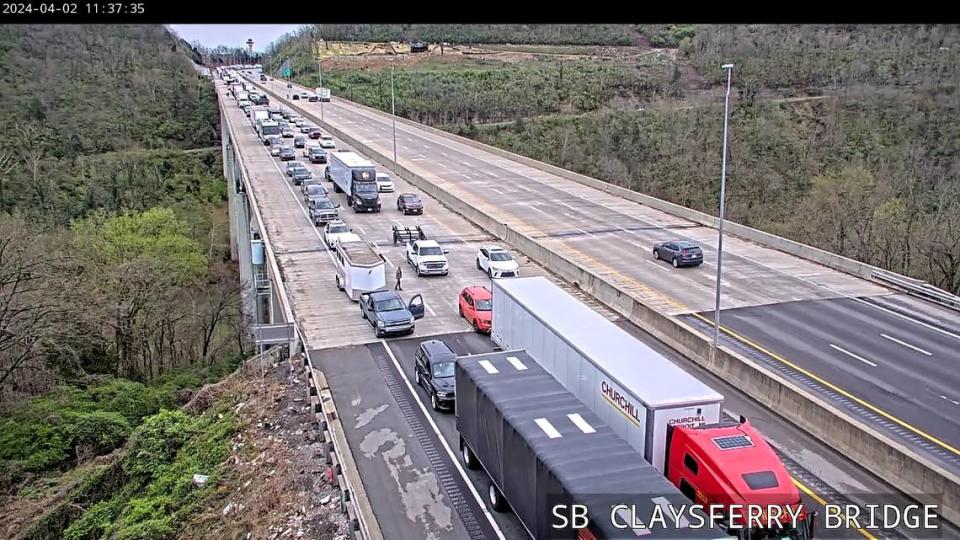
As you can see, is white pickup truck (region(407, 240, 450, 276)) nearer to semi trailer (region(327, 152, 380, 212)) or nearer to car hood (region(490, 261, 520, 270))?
car hood (region(490, 261, 520, 270))

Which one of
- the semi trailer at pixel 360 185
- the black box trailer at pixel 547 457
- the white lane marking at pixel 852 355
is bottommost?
the white lane marking at pixel 852 355

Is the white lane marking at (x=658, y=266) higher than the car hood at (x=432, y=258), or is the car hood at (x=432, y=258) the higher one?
the car hood at (x=432, y=258)

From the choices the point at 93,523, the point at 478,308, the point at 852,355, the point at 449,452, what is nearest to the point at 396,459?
the point at 449,452

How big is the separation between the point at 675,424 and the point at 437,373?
303 inches

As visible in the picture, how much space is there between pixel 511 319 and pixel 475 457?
639cm

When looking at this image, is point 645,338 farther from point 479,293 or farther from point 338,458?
point 338,458

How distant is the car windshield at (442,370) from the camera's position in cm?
2125

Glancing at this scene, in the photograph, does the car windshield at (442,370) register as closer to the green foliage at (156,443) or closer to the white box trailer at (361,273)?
the green foliage at (156,443)

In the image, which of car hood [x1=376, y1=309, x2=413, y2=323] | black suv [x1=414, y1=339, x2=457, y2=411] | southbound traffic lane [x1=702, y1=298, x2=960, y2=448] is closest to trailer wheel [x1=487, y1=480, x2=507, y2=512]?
black suv [x1=414, y1=339, x2=457, y2=411]

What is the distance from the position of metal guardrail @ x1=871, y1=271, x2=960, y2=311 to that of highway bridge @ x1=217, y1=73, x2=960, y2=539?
1.29 ft

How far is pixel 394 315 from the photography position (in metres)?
27.0

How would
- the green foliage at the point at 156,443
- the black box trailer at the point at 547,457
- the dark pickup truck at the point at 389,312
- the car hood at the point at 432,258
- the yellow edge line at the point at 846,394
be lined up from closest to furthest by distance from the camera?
the black box trailer at the point at 547,457 < the yellow edge line at the point at 846,394 < the green foliage at the point at 156,443 < the dark pickup truck at the point at 389,312 < the car hood at the point at 432,258

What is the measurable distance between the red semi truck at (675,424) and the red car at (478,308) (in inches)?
281

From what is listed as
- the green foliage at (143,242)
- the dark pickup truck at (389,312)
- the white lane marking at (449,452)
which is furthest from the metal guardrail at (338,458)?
the green foliage at (143,242)
